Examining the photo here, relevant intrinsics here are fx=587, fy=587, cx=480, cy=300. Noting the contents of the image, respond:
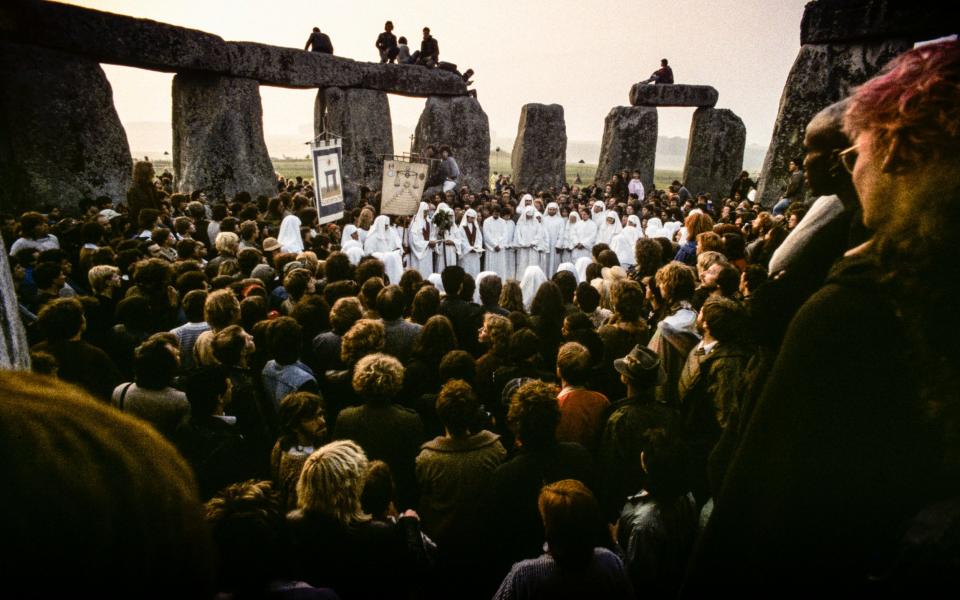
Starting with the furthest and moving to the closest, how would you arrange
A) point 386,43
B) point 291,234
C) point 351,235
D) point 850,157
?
point 386,43, point 351,235, point 291,234, point 850,157

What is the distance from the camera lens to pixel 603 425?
3.62 meters

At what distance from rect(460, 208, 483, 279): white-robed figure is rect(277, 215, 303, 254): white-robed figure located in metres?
5.10

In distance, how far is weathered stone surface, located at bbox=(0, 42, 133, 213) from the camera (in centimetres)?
1180

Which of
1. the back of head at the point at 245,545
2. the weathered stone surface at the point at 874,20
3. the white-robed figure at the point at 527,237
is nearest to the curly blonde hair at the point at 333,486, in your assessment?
the back of head at the point at 245,545

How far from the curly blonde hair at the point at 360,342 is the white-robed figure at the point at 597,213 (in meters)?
11.9

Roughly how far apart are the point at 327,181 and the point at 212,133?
8250 mm

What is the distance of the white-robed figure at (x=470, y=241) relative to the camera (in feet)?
46.0

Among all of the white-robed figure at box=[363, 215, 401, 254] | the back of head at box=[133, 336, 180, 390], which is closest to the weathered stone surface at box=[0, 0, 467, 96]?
the white-robed figure at box=[363, 215, 401, 254]

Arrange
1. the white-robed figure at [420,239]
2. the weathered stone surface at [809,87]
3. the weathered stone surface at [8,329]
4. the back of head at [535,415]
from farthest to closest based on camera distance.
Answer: the weathered stone surface at [809,87], the white-robed figure at [420,239], the back of head at [535,415], the weathered stone surface at [8,329]

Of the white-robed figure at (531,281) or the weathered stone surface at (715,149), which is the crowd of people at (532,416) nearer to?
the white-robed figure at (531,281)

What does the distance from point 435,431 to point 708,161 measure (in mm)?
21449

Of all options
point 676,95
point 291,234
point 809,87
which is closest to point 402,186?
point 291,234

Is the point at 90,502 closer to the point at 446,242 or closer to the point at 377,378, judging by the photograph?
the point at 377,378

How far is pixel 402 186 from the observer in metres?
9.98
